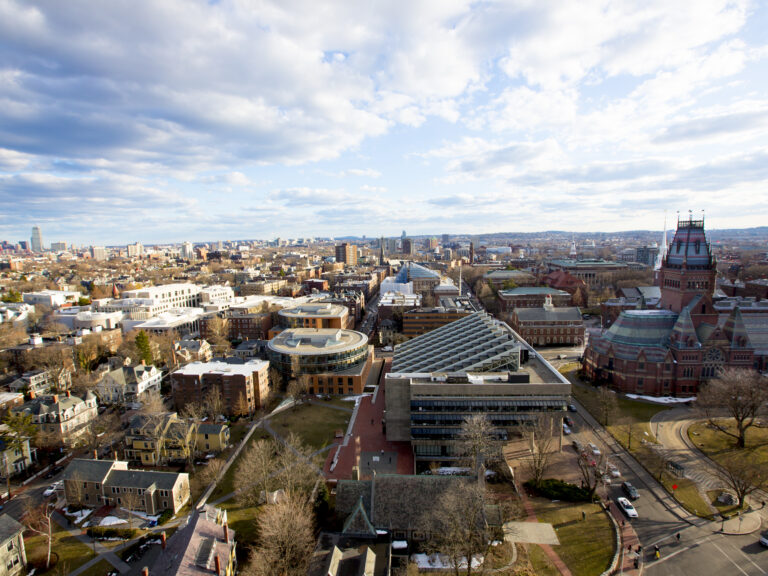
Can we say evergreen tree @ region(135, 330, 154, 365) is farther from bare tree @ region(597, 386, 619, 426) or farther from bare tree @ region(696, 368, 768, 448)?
bare tree @ region(696, 368, 768, 448)

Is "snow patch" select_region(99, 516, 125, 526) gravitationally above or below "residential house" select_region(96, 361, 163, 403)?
below

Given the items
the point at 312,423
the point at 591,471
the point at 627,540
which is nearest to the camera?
the point at 627,540

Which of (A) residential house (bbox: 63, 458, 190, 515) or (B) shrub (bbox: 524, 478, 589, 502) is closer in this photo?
(B) shrub (bbox: 524, 478, 589, 502)

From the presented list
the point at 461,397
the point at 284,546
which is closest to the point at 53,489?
the point at 284,546

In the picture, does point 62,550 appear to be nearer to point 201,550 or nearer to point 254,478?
point 254,478

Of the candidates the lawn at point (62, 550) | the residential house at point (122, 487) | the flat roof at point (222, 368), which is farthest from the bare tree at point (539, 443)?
the lawn at point (62, 550)

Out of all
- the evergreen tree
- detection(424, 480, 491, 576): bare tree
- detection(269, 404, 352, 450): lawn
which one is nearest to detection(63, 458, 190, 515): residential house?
detection(269, 404, 352, 450): lawn

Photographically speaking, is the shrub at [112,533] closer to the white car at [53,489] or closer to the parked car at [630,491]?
the white car at [53,489]
